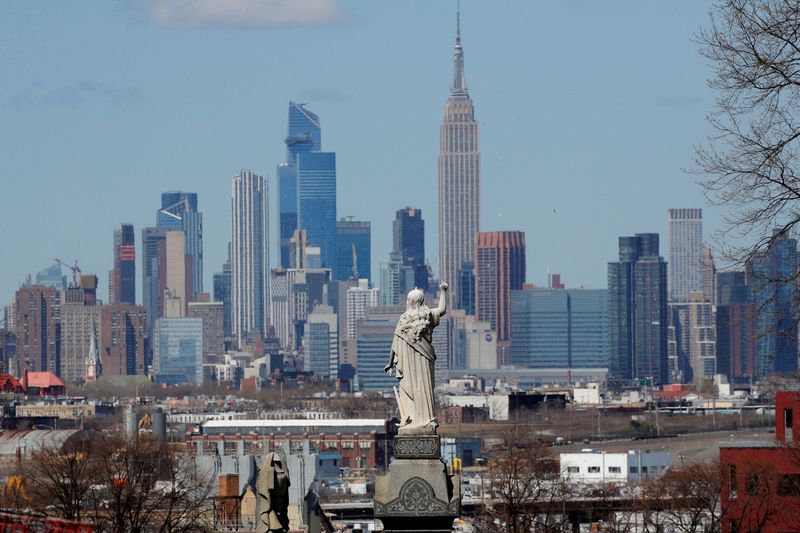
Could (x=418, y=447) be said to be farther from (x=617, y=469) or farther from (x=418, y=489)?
(x=617, y=469)

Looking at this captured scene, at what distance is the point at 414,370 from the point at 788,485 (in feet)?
108

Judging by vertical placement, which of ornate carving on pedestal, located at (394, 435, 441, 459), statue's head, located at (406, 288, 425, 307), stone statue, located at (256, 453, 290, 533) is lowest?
stone statue, located at (256, 453, 290, 533)

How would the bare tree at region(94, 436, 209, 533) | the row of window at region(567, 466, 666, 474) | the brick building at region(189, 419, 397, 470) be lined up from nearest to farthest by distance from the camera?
the bare tree at region(94, 436, 209, 533), the row of window at region(567, 466, 666, 474), the brick building at region(189, 419, 397, 470)

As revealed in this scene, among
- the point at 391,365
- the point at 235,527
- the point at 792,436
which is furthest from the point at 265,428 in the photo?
the point at 391,365

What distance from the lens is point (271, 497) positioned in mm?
22875

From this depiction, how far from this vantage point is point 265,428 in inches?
6334

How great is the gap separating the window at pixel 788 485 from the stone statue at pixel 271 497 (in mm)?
30671

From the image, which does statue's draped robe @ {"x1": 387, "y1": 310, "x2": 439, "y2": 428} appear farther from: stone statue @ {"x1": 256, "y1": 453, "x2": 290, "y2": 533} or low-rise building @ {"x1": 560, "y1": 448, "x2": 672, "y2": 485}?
low-rise building @ {"x1": 560, "y1": 448, "x2": 672, "y2": 485}

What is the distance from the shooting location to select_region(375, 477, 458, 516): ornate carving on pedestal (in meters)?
21.0

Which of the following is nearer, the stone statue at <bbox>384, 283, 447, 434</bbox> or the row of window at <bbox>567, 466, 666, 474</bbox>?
the stone statue at <bbox>384, 283, 447, 434</bbox>

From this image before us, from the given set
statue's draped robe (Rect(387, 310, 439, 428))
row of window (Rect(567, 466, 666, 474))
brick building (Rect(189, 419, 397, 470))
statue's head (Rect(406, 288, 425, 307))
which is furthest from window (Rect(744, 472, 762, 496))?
brick building (Rect(189, 419, 397, 470))

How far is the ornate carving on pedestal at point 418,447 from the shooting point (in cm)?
2094

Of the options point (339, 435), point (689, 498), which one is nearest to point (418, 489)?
point (689, 498)

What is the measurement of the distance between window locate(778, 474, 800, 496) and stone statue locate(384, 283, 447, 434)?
106 ft
